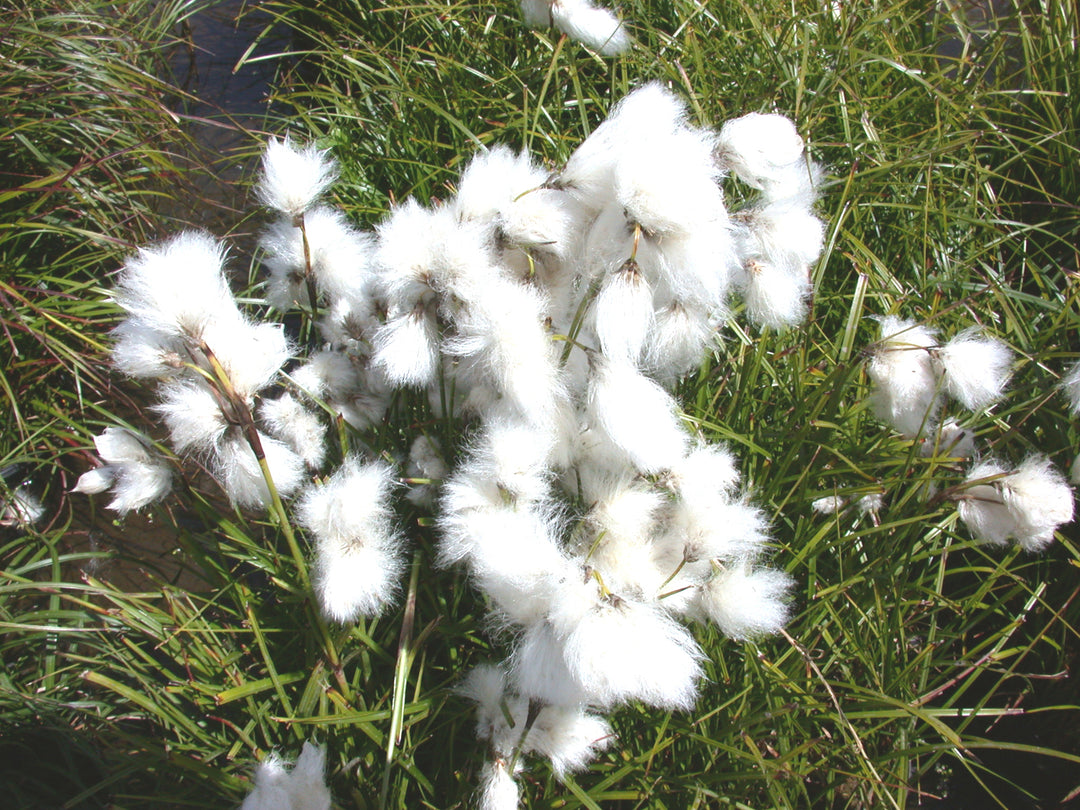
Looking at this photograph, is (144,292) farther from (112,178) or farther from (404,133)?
(112,178)

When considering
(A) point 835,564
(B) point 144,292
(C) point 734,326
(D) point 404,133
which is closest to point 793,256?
(C) point 734,326

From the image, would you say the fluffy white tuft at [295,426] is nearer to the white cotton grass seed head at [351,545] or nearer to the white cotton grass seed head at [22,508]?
the white cotton grass seed head at [351,545]

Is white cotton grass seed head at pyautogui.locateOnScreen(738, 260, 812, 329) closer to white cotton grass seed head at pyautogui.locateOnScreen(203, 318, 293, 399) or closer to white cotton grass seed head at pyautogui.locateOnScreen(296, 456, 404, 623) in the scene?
white cotton grass seed head at pyautogui.locateOnScreen(296, 456, 404, 623)

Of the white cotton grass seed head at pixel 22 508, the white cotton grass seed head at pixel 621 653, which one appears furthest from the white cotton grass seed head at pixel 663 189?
the white cotton grass seed head at pixel 22 508

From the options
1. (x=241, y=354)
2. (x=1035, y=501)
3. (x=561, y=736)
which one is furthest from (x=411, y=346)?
(x=1035, y=501)

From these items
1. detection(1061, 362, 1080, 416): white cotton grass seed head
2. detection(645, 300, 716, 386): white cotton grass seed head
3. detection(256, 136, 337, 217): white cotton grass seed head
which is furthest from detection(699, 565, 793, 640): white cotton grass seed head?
detection(256, 136, 337, 217): white cotton grass seed head
